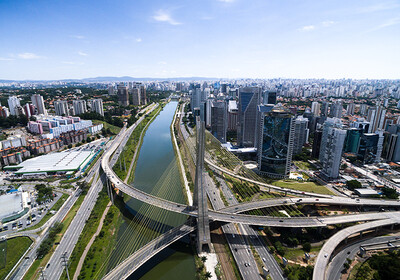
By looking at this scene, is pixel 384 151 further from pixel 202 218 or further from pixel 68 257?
pixel 68 257

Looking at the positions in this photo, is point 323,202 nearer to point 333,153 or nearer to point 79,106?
point 333,153

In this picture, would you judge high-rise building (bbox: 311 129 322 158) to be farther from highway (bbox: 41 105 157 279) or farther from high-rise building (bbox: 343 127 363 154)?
highway (bbox: 41 105 157 279)

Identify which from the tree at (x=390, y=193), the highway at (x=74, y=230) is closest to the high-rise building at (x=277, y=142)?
the tree at (x=390, y=193)

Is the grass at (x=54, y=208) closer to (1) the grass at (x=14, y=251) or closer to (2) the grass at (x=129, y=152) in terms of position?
(1) the grass at (x=14, y=251)

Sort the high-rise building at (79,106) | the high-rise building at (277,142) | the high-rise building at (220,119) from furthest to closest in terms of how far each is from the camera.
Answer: the high-rise building at (79,106), the high-rise building at (220,119), the high-rise building at (277,142)

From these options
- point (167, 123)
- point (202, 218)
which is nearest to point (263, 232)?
point (202, 218)

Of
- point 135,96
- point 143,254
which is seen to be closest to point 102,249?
point 143,254
